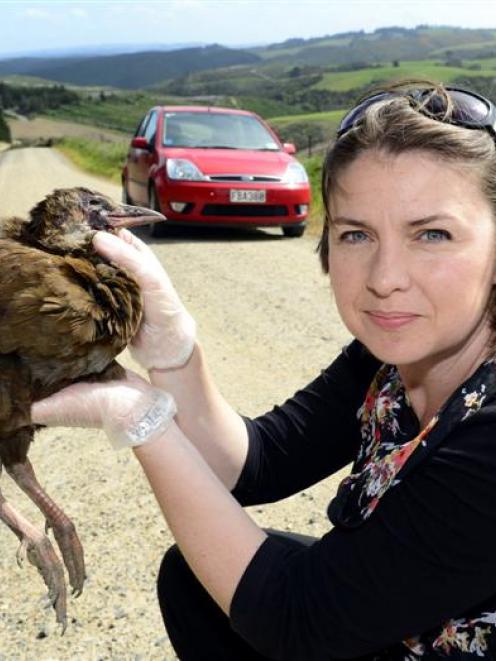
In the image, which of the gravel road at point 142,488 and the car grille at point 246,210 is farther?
the car grille at point 246,210

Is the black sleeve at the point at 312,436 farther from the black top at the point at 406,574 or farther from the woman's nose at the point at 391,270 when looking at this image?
the woman's nose at the point at 391,270

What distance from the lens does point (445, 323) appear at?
167 cm

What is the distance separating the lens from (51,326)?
6.66ft

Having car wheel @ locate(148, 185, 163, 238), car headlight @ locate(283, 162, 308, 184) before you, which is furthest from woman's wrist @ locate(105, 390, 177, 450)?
car headlight @ locate(283, 162, 308, 184)

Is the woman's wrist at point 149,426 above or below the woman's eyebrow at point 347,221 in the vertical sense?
below

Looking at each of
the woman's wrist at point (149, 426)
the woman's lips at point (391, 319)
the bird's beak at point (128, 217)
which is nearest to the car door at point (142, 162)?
the bird's beak at point (128, 217)

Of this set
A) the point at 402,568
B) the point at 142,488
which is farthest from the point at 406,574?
the point at 142,488

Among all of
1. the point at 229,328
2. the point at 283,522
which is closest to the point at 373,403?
the point at 283,522

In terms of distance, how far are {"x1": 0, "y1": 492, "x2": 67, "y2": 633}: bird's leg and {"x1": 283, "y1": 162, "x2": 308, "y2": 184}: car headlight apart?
779cm

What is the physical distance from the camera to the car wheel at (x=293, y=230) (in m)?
10.0

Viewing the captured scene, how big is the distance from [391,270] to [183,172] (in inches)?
316

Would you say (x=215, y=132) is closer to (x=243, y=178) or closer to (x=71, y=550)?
(x=243, y=178)

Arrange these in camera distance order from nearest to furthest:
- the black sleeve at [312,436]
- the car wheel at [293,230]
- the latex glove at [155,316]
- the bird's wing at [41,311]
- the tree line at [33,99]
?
the bird's wing at [41,311]
the latex glove at [155,316]
the black sleeve at [312,436]
the car wheel at [293,230]
the tree line at [33,99]

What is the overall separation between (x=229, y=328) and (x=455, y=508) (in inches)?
187
